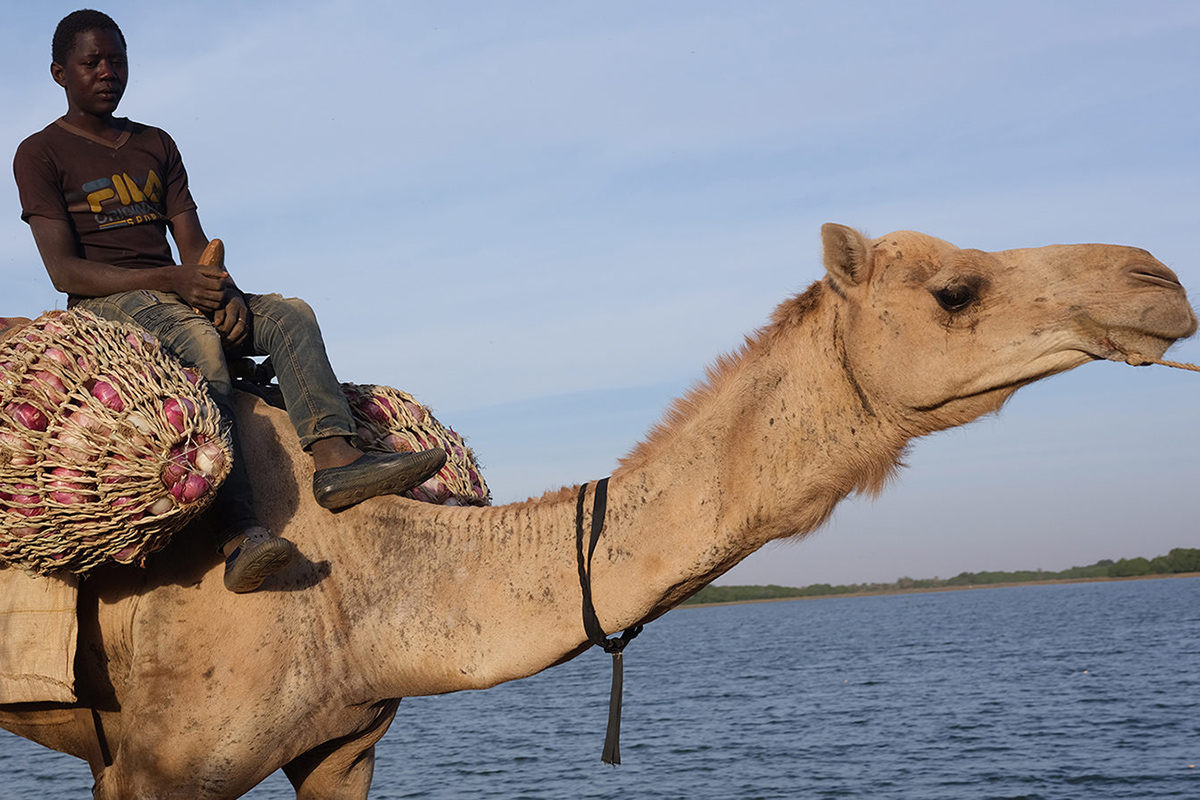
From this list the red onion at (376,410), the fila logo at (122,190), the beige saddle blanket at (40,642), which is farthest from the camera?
the red onion at (376,410)

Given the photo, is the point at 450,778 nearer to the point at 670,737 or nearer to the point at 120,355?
the point at 670,737

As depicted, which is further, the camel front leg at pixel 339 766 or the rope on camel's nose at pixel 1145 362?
the camel front leg at pixel 339 766

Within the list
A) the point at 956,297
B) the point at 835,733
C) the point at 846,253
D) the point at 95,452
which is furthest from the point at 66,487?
the point at 835,733

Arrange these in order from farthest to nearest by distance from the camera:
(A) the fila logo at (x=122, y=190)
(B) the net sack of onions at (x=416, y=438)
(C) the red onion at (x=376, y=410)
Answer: (C) the red onion at (x=376, y=410), (B) the net sack of onions at (x=416, y=438), (A) the fila logo at (x=122, y=190)

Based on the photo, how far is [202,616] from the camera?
436 centimetres

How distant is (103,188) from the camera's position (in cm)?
509

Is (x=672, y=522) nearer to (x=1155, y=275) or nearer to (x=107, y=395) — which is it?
(x=1155, y=275)

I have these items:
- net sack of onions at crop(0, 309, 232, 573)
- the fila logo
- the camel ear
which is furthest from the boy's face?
the camel ear

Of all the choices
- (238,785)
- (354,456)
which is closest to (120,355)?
(354,456)

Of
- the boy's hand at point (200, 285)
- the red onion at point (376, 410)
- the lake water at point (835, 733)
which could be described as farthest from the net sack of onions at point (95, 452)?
the lake water at point (835, 733)

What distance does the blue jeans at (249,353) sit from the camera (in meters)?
4.46

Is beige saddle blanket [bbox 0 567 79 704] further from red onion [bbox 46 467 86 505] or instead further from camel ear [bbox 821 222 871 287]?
camel ear [bbox 821 222 871 287]

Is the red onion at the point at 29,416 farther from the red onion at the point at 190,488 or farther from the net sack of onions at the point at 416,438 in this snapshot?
the net sack of onions at the point at 416,438

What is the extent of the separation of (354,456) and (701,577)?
151cm
